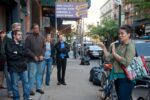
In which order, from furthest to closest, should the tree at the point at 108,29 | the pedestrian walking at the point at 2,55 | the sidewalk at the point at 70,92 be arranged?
1. the tree at the point at 108,29
2. the sidewalk at the point at 70,92
3. the pedestrian walking at the point at 2,55

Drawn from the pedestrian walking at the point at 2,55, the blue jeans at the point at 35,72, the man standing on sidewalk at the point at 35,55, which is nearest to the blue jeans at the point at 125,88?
the pedestrian walking at the point at 2,55

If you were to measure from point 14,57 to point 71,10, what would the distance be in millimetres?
20104

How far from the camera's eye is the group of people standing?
9.62 meters

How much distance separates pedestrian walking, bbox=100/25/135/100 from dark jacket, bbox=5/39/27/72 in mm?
2789

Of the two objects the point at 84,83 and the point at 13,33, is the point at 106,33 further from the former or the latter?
the point at 13,33

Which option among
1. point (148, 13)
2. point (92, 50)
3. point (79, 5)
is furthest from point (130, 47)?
point (148, 13)

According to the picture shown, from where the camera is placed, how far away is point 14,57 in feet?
31.4

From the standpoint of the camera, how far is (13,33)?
383 inches

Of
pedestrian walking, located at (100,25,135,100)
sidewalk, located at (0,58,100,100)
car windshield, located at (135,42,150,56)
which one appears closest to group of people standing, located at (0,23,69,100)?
sidewalk, located at (0,58,100,100)

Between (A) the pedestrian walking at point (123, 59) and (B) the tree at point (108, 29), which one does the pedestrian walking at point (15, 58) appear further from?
(B) the tree at point (108, 29)

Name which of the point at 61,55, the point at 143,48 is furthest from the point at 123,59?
the point at 61,55

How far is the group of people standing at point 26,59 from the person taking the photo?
31.6 feet

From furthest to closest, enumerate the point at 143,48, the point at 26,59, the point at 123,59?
the point at 143,48 < the point at 26,59 < the point at 123,59

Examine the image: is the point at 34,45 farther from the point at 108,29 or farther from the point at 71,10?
the point at 108,29
